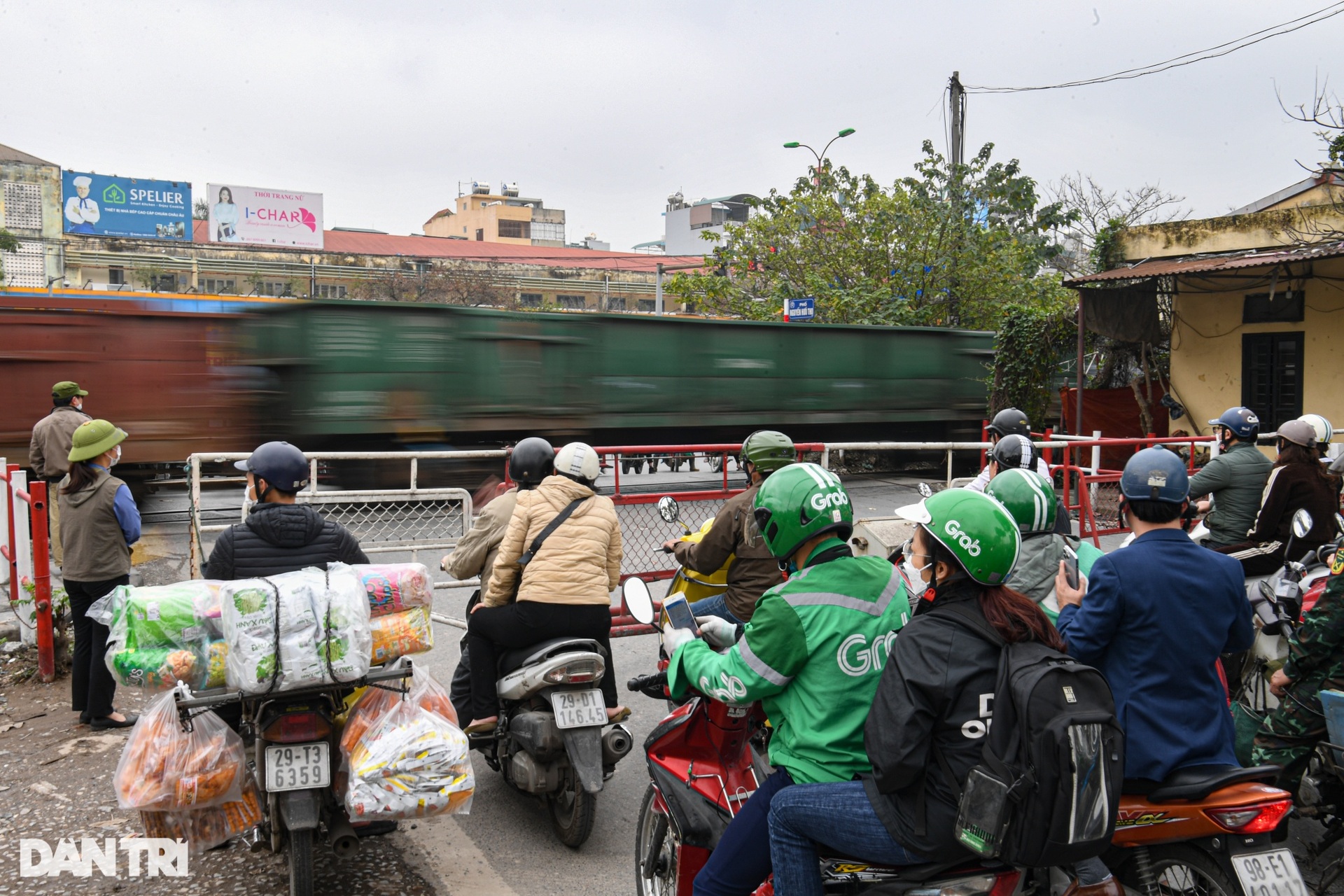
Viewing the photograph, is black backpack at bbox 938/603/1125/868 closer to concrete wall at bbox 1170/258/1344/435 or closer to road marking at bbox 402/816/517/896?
road marking at bbox 402/816/517/896

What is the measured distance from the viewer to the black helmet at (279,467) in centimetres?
393

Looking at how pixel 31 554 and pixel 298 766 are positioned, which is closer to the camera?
pixel 298 766

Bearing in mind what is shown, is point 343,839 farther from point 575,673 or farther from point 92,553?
point 92,553

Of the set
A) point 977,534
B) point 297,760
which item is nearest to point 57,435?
point 297,760

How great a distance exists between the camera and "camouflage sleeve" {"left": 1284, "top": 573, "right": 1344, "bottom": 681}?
3.82m

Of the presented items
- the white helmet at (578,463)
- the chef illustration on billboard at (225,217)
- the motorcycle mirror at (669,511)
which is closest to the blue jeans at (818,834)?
the white helmet at (578,463)

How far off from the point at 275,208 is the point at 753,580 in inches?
1744

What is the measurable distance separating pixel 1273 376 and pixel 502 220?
64405 mm

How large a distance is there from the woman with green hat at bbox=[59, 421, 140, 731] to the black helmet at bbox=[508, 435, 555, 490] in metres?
2.44

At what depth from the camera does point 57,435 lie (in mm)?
8258

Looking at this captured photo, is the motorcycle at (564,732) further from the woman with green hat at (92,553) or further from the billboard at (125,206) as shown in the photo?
the billboard at (125,206)

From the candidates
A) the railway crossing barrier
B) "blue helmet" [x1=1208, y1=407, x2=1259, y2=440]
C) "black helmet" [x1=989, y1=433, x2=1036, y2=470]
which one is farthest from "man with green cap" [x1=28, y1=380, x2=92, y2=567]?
"blue helmet" [x1=1208, y1=407, x2=1259, y2=440]

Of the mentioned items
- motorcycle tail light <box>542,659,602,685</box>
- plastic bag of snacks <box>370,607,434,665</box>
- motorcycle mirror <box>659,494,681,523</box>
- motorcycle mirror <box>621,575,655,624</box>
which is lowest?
motorcycle tail light <box>542,659,602,685</box>

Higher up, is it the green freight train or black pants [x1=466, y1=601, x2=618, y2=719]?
the green freight train
